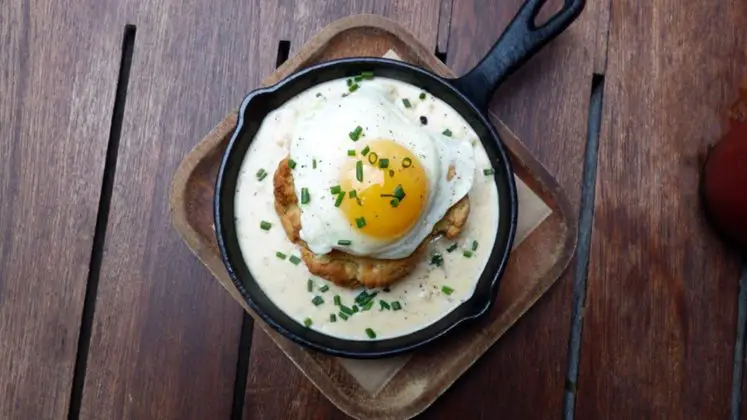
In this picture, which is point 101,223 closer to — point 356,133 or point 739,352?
point 356,133

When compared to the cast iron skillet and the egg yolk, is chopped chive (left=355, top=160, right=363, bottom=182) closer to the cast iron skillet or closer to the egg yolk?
the egg yolk

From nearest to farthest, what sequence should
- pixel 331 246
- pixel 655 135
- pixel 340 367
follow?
pixel 331 246 → pixel 340 367 → pixel 655 135

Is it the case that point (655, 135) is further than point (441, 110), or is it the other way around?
point (655, 135)

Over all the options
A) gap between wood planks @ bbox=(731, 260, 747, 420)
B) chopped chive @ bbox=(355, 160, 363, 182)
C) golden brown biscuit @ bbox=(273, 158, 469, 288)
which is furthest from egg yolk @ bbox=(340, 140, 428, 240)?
gap between wood planks @ bbox=(731, 260, 747, 420)

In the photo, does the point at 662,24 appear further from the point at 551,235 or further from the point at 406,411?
the point at 406,411

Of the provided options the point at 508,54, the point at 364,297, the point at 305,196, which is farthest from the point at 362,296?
the point at 508,54

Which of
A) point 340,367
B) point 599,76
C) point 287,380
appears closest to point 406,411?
point 340,367

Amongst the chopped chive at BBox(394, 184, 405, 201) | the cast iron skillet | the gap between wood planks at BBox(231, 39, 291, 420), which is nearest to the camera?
the chopped chive at BBox(394, 184, 405, 201)
